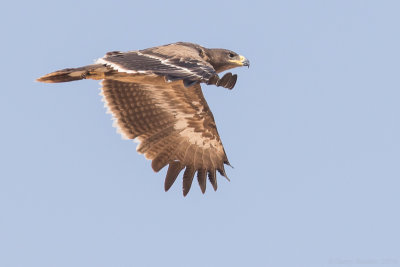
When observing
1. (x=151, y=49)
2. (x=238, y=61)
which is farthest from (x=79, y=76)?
(x=238, y=61)

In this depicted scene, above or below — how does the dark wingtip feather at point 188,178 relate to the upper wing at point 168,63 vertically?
below

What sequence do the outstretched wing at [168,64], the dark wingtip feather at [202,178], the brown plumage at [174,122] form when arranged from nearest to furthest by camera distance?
the outstretched wing at [168,64] → the dark wingtip feather at [202,178] → the brown plumage at [174,122]

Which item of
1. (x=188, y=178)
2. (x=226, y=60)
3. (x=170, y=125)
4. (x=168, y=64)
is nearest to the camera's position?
(x=168, y=64)

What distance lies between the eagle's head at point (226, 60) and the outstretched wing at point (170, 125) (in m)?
0.65

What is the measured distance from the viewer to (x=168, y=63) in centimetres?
1224

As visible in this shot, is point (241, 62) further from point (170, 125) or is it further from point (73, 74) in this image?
point (73, 74)

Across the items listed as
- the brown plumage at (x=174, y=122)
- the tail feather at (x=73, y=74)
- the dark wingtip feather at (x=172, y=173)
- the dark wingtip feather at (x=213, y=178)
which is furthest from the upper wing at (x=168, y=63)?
the dark wingtip feather at (x=213, y=178)

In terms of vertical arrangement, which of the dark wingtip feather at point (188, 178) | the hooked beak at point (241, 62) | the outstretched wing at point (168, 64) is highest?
the hooked beak at point (241, 62)

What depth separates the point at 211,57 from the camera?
15945 mm

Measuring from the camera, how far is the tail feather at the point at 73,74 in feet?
44.1

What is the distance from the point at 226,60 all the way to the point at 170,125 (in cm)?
181

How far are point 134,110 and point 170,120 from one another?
809 mm

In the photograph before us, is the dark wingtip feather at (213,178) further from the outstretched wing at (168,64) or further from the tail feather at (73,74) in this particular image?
the tail feather at (73,74)

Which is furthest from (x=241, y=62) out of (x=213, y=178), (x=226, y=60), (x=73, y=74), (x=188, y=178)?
(x=73, y=74)
